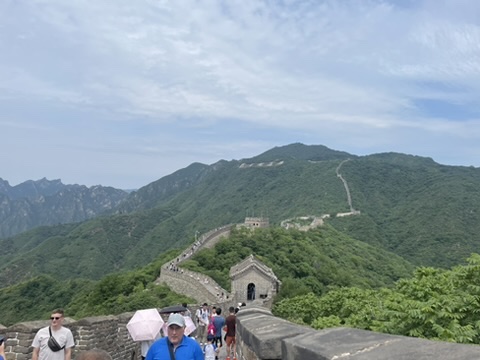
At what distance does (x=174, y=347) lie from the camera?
375 centimetres

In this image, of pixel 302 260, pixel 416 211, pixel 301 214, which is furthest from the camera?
pixel 416 211

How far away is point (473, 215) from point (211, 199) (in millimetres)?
75319

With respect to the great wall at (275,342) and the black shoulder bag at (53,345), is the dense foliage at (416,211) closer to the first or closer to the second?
the great wall at (275,342)

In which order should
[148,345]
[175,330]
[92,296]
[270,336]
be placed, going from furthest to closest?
[92,296]
[148,345]
[175,330]
[270,336]

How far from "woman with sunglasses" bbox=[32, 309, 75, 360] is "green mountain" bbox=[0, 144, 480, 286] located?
2451 inches

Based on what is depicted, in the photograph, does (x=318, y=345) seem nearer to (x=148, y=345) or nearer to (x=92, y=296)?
(x=148, y=345)

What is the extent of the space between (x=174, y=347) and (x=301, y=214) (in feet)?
265

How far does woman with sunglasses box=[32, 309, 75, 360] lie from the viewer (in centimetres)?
504

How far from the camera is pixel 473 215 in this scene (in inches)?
3086

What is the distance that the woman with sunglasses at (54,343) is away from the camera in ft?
16.5

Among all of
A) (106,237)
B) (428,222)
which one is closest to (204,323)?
(428,222)

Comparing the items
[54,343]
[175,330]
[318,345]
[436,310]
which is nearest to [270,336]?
[175,330]

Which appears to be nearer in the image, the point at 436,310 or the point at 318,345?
the point at 318,345

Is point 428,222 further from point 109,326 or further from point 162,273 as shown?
point 109,326
